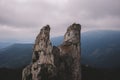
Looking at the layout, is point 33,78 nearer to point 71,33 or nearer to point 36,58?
point 36,58

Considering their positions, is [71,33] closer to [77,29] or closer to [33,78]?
[77,29]

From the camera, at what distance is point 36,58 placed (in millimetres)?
41344

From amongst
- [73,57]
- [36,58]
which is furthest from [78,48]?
[36,58]

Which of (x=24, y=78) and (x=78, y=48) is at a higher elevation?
(x=78, y=48)

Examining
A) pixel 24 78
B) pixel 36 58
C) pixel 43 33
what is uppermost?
pixel 43 33

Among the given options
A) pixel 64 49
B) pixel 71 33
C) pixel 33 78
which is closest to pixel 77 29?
pixel 71 33

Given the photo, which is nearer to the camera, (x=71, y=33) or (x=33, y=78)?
(x=33, y=78)

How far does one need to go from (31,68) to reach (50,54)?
337 cm

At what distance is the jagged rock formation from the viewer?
36469 mm

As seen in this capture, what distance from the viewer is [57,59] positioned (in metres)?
37.8

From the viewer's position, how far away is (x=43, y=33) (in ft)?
134

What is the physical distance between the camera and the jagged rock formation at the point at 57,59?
120 feet

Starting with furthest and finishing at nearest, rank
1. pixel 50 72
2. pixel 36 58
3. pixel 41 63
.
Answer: pixel 36 58 < pixel 41 63 < pixel 50 72

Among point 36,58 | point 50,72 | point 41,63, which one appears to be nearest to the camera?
point 50,72
